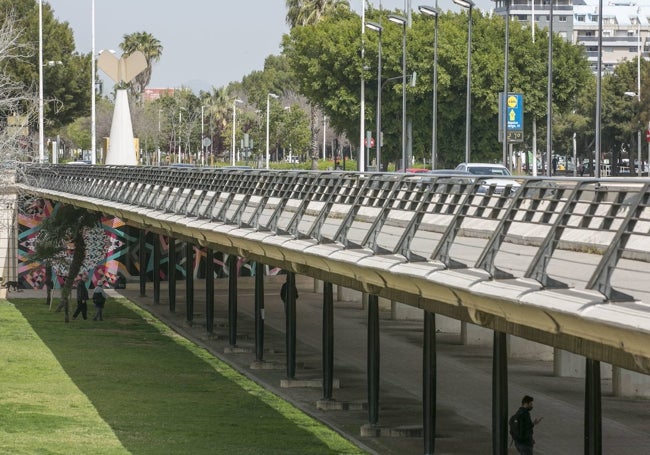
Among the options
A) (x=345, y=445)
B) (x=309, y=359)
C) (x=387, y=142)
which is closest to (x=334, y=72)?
(x=387, y=142)

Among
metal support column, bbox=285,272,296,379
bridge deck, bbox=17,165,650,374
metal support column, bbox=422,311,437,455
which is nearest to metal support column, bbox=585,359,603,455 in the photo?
bridge deck, bbox=17,165,650,374

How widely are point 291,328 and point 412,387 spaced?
3927 mm

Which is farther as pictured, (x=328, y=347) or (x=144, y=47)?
(x=144, y=47)

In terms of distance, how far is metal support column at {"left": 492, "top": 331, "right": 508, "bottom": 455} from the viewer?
2867cm

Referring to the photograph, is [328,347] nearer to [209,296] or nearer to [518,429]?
[518,429]

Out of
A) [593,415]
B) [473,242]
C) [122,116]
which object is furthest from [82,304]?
[473,242]

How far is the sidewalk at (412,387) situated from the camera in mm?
34688

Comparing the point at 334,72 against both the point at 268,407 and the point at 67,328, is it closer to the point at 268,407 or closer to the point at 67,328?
the point at 67,328

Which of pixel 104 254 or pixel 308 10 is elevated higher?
pixel 308 10

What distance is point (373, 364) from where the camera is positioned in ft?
117

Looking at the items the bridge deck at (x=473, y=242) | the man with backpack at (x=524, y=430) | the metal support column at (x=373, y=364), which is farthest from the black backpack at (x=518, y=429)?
the metal support column at (x=373, y=364)

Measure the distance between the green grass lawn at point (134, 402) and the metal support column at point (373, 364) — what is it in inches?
48.9

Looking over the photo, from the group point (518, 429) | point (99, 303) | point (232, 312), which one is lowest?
point (99, 303)

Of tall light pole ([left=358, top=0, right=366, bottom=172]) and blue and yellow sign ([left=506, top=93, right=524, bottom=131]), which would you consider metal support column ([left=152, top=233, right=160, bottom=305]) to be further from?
blue and yellow sign ([left=506, top=93, right=524, bottom=131])
